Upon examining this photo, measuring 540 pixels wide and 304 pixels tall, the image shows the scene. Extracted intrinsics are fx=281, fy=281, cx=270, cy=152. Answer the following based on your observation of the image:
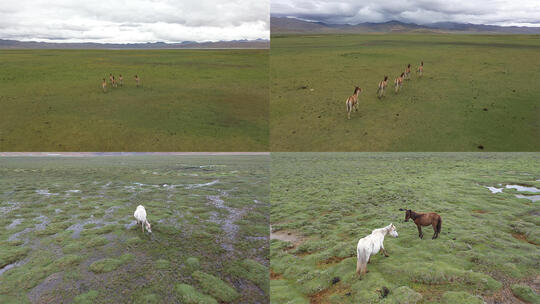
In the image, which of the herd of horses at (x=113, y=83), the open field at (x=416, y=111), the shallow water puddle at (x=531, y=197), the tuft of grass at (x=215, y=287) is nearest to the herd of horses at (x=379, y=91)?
the open field at (x=416, y=111)

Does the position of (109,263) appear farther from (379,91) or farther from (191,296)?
(379,91)

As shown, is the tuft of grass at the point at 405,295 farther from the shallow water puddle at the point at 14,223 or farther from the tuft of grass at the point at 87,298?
the shallow water puddle at the point at 14,223

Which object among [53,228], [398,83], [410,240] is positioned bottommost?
[53,228]

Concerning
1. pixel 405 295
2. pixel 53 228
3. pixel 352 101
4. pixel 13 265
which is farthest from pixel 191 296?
pixel 352 101

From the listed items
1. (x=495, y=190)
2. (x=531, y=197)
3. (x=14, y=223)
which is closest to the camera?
(x=14, y=223)

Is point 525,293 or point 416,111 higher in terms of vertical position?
point 416,111

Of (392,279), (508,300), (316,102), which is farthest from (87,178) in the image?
(508,300)
